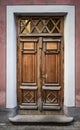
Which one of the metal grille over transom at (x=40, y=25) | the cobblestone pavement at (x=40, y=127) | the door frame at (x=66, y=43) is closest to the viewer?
the cobblestone pavement at (x=40, y=127)

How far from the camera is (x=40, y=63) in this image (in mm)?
9531

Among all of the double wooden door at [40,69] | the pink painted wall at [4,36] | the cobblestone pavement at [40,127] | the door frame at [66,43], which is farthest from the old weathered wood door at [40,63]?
the cobblestone pavement at [40,127]

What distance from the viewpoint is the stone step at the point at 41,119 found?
8.80 meters

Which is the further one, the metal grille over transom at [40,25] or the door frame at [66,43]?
the metal grille over transom at [40,25]

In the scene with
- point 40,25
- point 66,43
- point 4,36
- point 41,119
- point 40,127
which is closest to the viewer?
point 40,127

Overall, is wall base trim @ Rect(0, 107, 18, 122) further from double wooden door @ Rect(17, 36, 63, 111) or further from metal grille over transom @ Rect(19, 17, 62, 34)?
metal grille over transom @ Rect(19, 17, 62, 34)

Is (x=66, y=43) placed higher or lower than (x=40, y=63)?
higher

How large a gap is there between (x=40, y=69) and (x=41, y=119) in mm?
1484

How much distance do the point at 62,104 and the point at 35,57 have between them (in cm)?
158

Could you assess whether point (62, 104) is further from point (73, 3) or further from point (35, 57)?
point (73, 3)

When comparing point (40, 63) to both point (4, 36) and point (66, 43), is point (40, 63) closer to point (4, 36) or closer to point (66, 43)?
point (66, 43)

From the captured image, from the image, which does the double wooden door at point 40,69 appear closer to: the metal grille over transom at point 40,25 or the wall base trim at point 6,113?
the metal grille over transom at point 40,25

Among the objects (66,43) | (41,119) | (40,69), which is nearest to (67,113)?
(41,119)

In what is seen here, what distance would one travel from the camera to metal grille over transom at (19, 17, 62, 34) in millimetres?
9453
